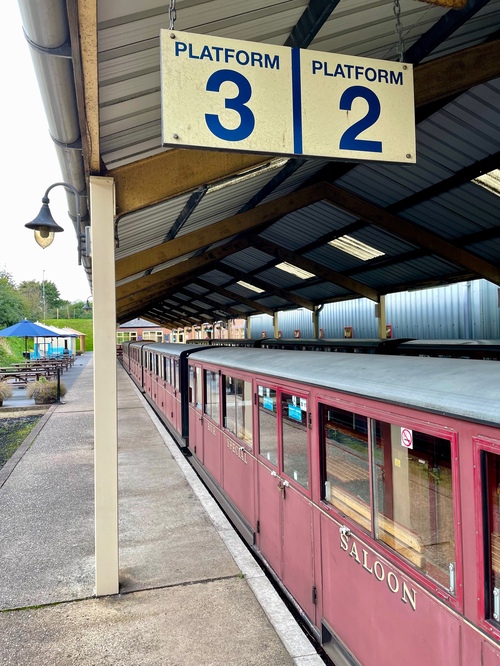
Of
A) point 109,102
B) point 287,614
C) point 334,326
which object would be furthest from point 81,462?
point 334,326

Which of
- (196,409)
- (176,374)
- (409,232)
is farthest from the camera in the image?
(409,232)

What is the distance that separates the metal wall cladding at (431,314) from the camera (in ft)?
41.7

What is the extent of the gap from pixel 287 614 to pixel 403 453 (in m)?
1.92

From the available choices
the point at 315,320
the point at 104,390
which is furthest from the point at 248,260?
the point at 104,390

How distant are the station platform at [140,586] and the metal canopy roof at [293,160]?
3374 millimetres

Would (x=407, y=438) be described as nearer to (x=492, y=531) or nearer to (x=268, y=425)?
(x=492, y=531)

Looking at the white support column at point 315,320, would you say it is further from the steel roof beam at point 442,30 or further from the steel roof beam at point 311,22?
the steel roof beam at point 311,22

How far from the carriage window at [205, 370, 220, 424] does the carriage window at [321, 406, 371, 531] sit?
3428mm

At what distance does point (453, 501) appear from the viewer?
2203 mm

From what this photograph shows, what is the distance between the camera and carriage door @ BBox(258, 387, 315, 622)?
3676mm

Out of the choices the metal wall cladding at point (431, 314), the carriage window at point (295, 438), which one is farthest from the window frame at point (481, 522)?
the metal wall cladding at point (431, 314)

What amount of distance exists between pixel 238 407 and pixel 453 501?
3.54 metres

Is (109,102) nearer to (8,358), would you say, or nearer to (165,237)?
(165,237)

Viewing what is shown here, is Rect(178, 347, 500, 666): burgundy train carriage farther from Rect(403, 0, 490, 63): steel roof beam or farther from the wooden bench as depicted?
Rect(403, 0, 490, 63): steel roof beam
